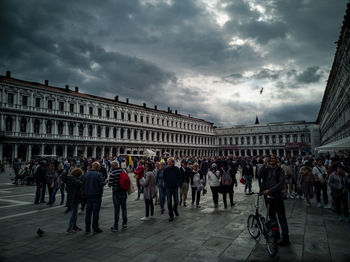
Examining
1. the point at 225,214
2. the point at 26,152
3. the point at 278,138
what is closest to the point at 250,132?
the point at 278,138

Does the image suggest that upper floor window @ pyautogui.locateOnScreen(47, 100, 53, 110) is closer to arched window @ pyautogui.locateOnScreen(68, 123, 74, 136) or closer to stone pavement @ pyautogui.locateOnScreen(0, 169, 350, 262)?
arched window @ pyautogui.locateOnScreen(68, 123, 74, 136)

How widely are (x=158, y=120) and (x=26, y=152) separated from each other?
101 ft

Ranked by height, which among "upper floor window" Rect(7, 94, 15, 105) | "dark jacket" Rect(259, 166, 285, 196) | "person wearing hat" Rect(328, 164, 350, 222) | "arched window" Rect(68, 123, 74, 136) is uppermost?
"upper floor window" Rect(7, 94, 15, 105)

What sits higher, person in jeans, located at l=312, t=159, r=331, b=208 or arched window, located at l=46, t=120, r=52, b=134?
arched window, located at l=46, t=120, r=52, b=134

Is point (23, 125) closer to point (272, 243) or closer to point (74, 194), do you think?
point (74, 194)

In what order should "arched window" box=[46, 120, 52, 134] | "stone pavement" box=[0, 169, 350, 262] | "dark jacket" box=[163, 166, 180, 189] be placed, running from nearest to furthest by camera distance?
"stone pavement" box=[0, 169, 350, 262] → "dark jacket" box=[163, 166, 180, 189] → "arched window" box=[46, 120, 52, 134]

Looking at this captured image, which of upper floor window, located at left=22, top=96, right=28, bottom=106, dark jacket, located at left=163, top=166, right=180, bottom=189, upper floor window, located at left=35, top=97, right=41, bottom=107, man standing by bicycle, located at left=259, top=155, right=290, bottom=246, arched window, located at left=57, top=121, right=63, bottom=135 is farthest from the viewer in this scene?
arched window, located at left=57, top=121, right=63, bottom=135

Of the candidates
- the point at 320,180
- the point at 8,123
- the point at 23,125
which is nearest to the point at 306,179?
the point at 320,180

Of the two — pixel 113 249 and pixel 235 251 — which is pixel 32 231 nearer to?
pixel 113 249

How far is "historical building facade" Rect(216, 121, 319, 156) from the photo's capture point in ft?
225

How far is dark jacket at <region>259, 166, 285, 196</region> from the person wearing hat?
3.07 metres

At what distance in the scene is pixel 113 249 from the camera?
14.9 feet

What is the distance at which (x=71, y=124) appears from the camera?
38.8m

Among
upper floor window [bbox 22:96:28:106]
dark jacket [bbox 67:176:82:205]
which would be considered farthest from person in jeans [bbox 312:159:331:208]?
upper floor window [bbox 22:96:28:106]
